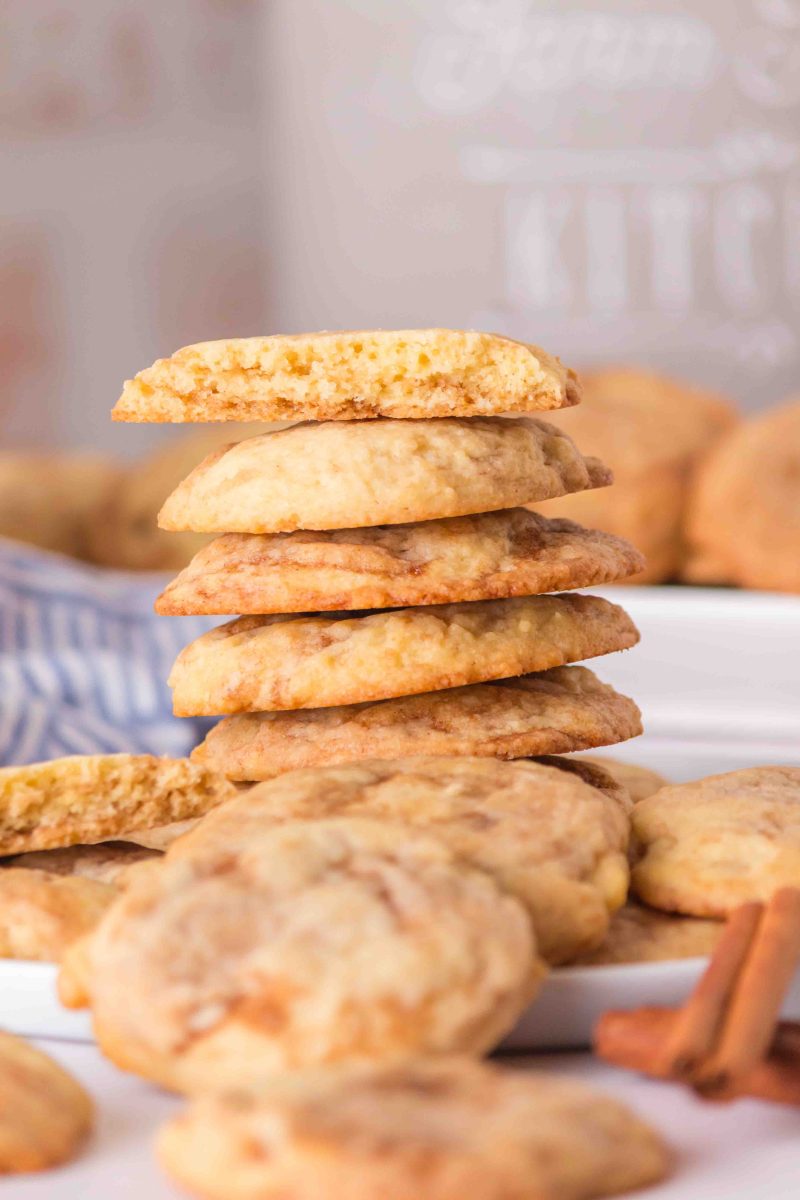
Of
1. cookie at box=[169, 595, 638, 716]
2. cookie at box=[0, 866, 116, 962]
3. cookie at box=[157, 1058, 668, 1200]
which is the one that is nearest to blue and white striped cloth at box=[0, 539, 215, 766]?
cookie at box=[169, 595, 638, 716]

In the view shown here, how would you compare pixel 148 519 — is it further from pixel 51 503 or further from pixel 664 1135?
pixel 664 1135

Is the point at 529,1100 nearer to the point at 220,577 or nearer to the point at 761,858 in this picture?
the point at 761,858

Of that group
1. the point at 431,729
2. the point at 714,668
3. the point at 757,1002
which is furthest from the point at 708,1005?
the point at 714,668

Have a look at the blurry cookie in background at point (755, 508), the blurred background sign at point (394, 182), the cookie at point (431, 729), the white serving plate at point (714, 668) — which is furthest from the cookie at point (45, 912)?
the blurred background sign at point (394, 182)

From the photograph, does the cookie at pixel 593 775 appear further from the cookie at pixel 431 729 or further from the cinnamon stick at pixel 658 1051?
the cinnamon stick at pixel 658 1051

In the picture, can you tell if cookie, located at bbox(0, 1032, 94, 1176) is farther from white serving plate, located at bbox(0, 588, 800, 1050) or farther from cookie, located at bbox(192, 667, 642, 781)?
white serving plate, located at bbox(0, 588, 800, 1050)

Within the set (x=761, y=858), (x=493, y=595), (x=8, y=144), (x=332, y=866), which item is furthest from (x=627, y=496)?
(x=8, y=144)
